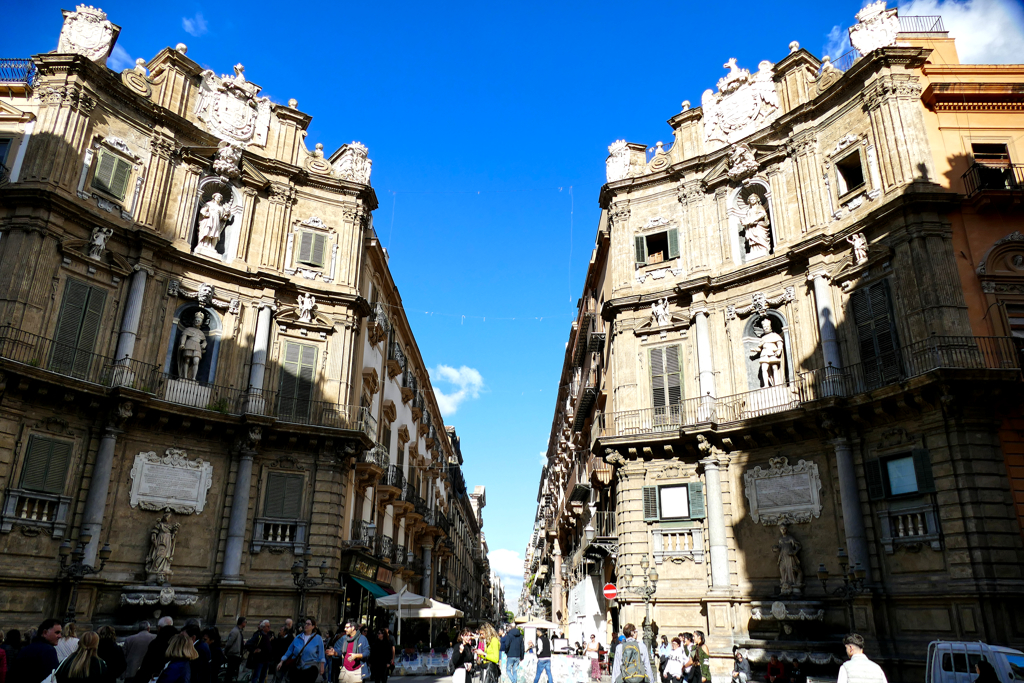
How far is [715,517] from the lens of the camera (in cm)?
2147

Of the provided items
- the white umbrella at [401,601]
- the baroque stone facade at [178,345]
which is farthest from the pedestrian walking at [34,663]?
the white umbrella at [401,601]

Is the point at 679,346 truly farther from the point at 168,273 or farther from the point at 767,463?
the point at 168,273

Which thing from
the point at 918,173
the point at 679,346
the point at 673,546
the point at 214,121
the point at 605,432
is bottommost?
the point at 673,546

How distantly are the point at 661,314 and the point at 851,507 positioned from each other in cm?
885

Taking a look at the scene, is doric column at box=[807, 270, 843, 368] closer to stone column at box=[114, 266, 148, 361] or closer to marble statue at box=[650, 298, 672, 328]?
marble statue at box=[650, 298, 672, 328]

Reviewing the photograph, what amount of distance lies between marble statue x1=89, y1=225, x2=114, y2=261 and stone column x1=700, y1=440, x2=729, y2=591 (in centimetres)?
1923

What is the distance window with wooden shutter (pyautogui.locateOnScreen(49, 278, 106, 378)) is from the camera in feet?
63.0

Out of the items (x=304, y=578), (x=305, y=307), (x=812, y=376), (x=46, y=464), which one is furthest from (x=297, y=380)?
(x=812, y=376)

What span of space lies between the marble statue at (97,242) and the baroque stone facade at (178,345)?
9 cm

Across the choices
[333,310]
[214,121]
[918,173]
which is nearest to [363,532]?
[333,310]

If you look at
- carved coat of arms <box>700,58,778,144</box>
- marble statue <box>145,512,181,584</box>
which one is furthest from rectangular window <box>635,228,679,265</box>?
A: marble statue <box>145,512,181,584</box>

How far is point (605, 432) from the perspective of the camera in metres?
26.4

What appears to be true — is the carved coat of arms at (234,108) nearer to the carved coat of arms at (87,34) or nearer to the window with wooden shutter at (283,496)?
the carved coat of arms at (87,34)

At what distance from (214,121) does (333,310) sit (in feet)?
26.3
